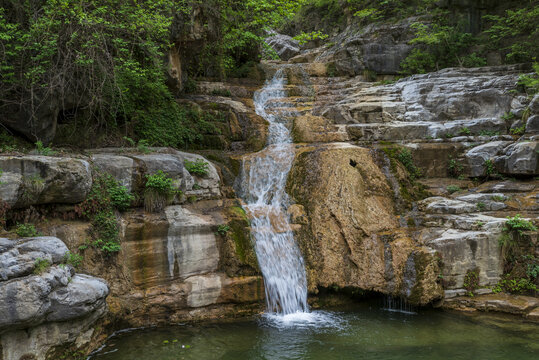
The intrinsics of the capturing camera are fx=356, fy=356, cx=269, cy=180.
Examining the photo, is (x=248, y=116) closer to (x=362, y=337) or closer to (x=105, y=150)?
(x=105, y=150)

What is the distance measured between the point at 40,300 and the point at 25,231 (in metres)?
1.58

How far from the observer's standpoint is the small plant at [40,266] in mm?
4986

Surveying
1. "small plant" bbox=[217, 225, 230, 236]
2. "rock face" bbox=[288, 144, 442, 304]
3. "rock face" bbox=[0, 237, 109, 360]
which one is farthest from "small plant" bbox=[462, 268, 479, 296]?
"rock face" bbox=[0, 237, 109, 360]

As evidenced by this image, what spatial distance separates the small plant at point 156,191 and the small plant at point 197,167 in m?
0.94

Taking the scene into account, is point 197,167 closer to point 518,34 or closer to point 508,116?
point 508,116

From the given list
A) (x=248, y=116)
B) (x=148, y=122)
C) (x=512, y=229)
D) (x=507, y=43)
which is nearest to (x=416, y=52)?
(x=507, y=43)

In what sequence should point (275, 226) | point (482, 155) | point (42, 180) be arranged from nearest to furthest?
point (42, 180)
point (275, 226)
point (482, 155)

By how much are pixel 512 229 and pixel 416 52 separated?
10.1 m

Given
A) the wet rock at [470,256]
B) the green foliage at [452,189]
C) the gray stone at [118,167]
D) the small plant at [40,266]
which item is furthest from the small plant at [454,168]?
the small plant at [40,266]

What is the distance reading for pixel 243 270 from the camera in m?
7.63

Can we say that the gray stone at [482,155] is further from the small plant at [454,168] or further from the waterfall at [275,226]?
the waterfall at [275,226]

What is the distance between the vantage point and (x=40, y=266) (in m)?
5.04

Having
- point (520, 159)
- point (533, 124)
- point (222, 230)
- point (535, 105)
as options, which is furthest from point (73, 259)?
point (535, 105)

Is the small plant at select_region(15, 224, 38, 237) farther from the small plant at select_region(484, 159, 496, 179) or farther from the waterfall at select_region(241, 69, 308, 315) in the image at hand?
the small plant at select_region(484, 159, 496, 179)
